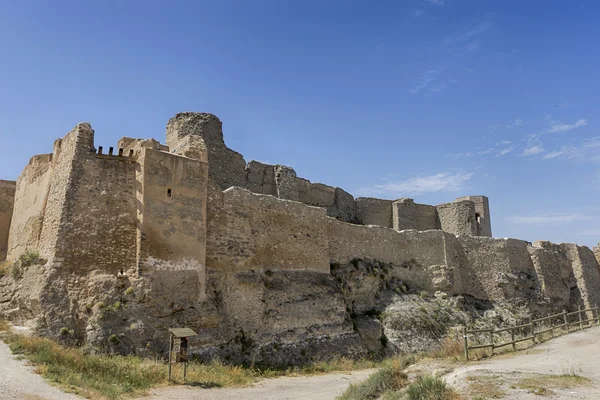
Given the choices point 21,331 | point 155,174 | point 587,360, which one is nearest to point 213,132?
point 155,174

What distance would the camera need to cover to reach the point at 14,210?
17.6 metres

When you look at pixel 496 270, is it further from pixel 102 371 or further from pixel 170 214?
pixel 102 371

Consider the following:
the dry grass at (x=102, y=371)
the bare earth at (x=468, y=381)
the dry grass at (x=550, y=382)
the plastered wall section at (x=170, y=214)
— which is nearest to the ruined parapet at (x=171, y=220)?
the plastered wall section at (x=170, y=214)

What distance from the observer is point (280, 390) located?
13227 millimetres

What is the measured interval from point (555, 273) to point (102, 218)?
24.6 m

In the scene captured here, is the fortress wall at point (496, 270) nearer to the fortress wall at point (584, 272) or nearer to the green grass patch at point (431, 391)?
the fortress wall at point (584, 272)

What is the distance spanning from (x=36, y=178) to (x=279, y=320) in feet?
30.6

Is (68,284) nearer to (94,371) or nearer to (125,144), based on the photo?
(94,371)

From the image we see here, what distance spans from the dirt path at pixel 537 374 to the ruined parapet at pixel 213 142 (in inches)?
547

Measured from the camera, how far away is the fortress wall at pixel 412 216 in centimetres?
3306

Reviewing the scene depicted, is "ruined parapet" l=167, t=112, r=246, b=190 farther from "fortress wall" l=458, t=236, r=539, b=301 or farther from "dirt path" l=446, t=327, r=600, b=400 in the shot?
"dirt path" l=446, t=327, r=600, b=400

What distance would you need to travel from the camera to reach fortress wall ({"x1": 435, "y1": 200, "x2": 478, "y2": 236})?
110ft

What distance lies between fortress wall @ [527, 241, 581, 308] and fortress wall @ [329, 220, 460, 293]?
4981 mm

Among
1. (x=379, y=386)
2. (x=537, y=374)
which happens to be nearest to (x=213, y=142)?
(x=379, y=386)
